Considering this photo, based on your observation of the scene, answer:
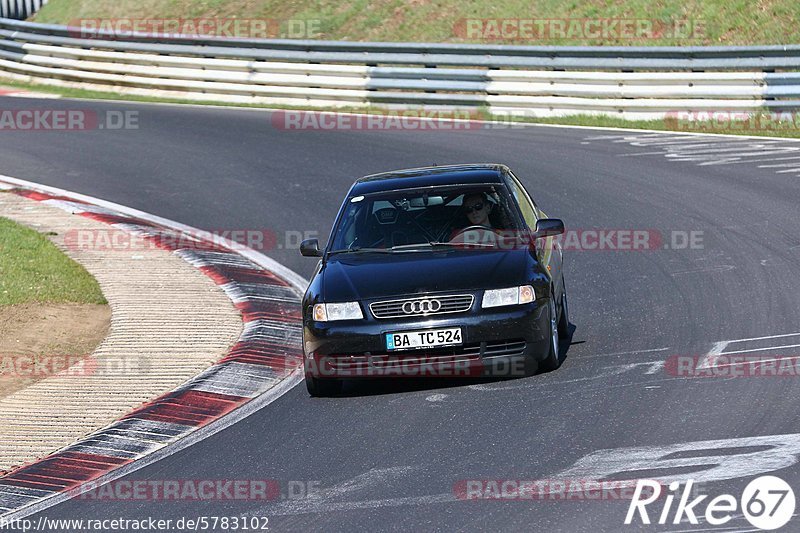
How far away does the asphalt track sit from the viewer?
274 inches

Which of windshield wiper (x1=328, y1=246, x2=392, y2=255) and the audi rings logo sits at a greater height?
windshield wiper (x1=328, y1=246, x2=392, y2=255)

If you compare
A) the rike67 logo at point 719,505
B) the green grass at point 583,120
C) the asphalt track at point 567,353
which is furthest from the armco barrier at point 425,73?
the rike67 logo at point 719,505

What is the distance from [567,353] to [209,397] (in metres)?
2.81

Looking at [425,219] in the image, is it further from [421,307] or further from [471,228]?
[421,307]

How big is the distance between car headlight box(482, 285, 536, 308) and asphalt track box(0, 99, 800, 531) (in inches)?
23.4

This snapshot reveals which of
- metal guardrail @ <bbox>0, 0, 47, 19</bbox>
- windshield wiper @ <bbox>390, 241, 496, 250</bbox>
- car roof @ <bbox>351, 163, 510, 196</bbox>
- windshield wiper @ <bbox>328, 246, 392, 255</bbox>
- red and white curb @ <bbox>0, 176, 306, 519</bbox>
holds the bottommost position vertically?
red and white curb @ <bbox>0, 176, 306, 519</bbox>

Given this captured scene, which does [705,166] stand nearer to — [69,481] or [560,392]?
[560,392]

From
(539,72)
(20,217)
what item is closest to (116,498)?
(20,217)

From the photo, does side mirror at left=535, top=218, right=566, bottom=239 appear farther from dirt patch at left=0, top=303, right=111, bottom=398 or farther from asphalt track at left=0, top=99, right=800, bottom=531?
dirt patch at left=0, top=303, right=111, bottom=398

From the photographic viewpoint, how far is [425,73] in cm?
2417

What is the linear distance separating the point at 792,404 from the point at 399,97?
1710 centimetres

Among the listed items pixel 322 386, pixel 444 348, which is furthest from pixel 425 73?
pixel 444 348

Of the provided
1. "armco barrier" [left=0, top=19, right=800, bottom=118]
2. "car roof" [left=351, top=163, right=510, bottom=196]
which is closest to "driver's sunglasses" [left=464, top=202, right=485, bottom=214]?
"car roof" [left=351, top=163, right=510, bottom=196]

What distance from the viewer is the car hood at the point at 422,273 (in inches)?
361
